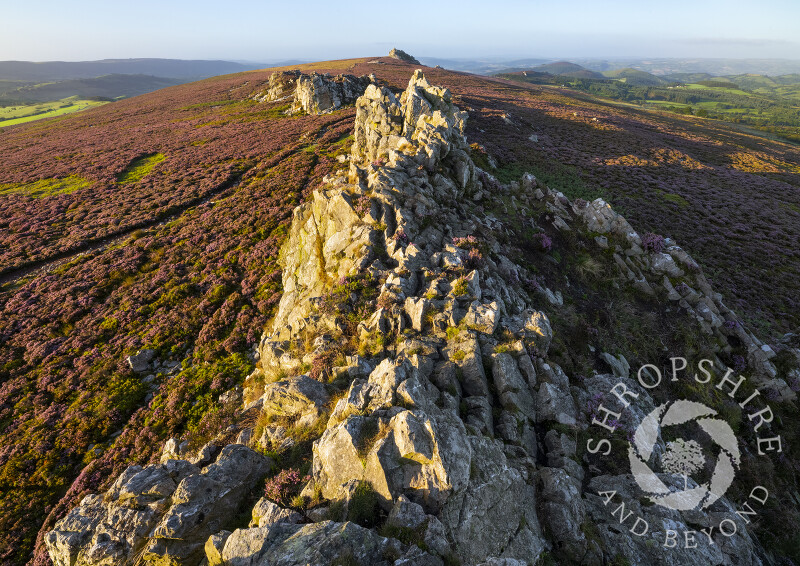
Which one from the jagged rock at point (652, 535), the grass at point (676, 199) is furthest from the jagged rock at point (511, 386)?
the grass at point (676, 199)

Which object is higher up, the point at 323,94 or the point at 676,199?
the point at 323,94

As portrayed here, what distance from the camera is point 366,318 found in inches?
615

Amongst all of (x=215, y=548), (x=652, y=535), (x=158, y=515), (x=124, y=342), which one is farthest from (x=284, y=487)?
(x=124, y=342)

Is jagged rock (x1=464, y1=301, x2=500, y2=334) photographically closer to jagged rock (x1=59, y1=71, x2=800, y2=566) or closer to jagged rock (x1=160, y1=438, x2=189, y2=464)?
jagged rock (x1=59, y1=71, x2=800, y2=566)

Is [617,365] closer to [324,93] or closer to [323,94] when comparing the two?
[323,94]

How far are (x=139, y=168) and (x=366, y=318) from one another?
67248 millimetres

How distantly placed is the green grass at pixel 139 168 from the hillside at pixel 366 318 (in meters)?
5.19

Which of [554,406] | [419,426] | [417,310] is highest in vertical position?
[417,310]

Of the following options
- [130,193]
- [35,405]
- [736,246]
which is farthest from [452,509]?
[130,193]

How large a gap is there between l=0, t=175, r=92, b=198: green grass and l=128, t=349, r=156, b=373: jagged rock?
48.7m

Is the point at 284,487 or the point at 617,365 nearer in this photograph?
the point at 284,487

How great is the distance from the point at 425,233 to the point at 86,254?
1551 inches

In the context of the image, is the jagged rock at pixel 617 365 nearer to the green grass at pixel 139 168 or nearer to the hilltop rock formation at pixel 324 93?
the green grass at pixel 139 168

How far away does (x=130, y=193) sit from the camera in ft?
159
